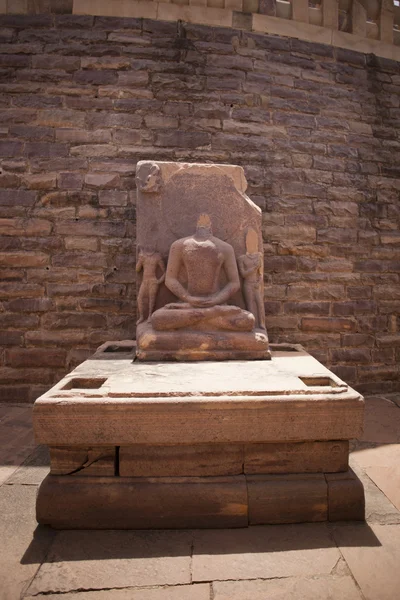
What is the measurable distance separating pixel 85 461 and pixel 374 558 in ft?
4.56

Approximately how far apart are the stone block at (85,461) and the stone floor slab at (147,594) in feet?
1.83

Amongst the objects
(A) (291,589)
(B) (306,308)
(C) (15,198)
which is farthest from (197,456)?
(C) (15,198)

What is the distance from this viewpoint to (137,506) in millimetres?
2051

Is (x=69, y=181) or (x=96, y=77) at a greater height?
(x=96, y=77)

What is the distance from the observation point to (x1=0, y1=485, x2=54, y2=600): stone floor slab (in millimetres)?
1692

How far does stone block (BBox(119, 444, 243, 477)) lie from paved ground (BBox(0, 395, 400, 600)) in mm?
266

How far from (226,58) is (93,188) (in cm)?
203

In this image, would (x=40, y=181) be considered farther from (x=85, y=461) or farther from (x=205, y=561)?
(x=205, y=561)

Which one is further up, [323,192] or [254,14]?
[254,14]

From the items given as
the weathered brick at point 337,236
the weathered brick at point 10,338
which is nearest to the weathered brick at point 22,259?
the weathered brick at point 10,338

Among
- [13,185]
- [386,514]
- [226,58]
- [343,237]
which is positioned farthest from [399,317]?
[13,185]

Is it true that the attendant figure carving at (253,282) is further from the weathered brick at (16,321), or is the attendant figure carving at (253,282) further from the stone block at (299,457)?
the weathered brick at (16,321)

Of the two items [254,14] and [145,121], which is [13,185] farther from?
[254,14]

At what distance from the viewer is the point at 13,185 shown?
14.1ft
